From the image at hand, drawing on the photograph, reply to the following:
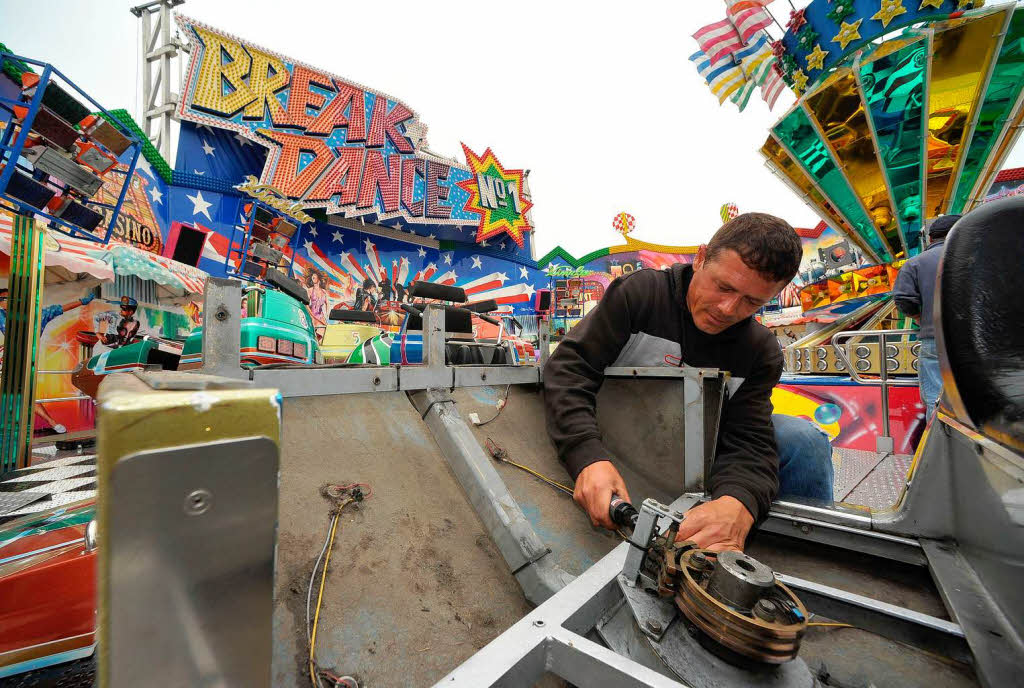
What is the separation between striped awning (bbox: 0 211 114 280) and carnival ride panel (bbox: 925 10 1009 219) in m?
11.1

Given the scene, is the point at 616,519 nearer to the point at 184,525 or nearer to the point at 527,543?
the point at 527,543

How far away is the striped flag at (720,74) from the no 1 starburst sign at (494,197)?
6440 millimetres

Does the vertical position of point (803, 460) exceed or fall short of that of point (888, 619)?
it exceeds it

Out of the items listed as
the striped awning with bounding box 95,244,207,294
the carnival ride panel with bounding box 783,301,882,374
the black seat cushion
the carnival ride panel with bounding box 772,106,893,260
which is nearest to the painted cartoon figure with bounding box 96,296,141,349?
the striped awning with bounding box 95,244,207,294

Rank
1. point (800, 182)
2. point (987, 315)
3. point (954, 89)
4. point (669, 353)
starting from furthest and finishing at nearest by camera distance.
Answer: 1. point (800, 182)
2. point (954, 89)
3. point (669, 353)
4. point (987, 315)

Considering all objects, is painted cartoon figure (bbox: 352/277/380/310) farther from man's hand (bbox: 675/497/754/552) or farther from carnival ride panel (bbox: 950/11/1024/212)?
carnival ride panel (bbox: 950/11/1024/212)

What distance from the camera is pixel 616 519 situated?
3.59 feet

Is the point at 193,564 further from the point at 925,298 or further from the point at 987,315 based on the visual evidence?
the point at 925,298

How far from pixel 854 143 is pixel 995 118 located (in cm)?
164

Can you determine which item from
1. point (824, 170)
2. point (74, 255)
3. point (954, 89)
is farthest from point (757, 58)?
point (74, 255)

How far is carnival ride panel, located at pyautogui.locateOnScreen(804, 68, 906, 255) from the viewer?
655 cm

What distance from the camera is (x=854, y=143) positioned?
6.89 meters

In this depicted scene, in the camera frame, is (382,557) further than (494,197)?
No

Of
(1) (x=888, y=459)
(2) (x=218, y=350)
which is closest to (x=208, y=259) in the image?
(2) (x=218, y=350)
